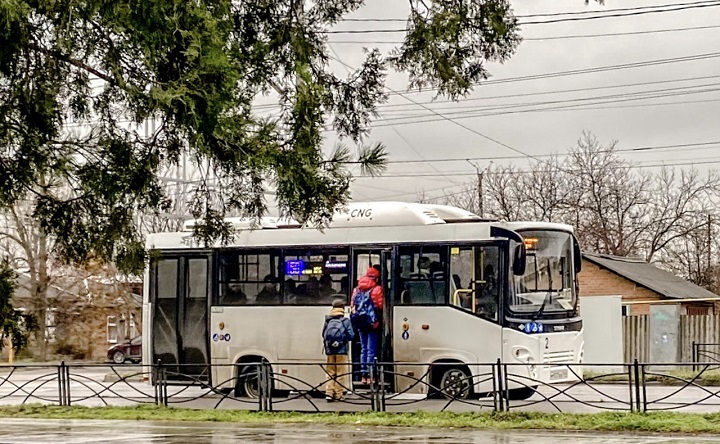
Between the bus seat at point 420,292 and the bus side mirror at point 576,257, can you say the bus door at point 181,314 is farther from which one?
the bus side mirror at point 576,257

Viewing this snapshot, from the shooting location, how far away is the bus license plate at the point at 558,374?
2259 centimetres

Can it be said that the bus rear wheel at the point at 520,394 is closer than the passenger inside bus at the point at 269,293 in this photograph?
Yes

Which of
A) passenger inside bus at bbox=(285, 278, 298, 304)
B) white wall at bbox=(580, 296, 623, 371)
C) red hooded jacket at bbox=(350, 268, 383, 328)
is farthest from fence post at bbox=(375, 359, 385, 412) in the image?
white wall at bbox=(580, 296, 623, 371)

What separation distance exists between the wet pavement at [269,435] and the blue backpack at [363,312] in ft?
11.8

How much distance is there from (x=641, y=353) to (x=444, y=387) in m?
13.6

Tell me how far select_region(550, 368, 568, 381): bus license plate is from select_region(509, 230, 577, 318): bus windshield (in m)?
1.14

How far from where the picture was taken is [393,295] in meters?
23.3

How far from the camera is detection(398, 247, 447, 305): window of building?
22.9 m

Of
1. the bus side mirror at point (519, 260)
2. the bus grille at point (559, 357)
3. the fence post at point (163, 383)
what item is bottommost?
the fence post at point (163, 383)

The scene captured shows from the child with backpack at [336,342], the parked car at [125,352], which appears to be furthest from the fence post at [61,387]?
the parked car at [125,352]

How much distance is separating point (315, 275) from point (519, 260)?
4.45 m

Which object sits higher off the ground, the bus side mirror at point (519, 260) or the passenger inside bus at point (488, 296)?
the bus side mirror at point (519, 260)

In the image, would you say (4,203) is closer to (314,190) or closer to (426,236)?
Result: (314,190)

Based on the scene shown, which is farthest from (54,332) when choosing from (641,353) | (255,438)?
(255,438)
